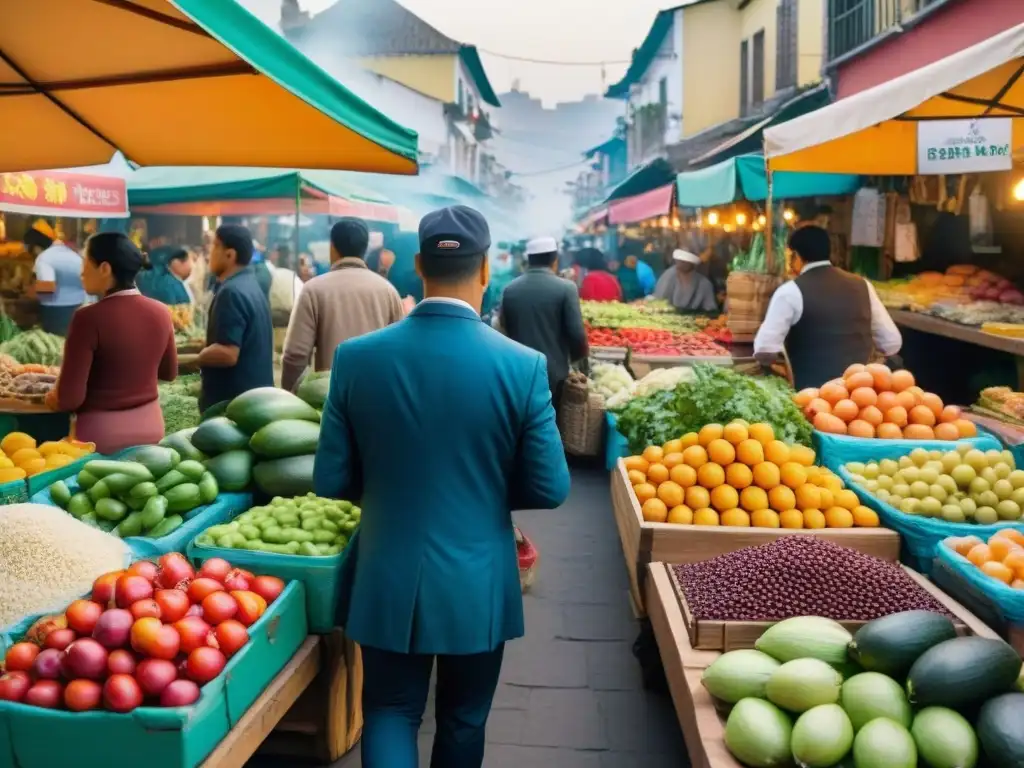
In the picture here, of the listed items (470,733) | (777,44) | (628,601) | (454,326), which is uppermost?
(777,44)

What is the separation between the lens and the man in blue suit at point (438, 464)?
96.6 inches

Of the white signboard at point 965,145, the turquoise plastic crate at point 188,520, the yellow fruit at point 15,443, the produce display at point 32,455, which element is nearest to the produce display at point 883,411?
the white signboard at point 965,145

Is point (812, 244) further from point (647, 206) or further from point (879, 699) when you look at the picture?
point (647, 206)

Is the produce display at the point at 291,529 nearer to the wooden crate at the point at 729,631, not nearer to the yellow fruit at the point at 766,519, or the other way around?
the wooden crate at the point at 729,631

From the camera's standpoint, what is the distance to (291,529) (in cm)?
339

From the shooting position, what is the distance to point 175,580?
9.39 feet

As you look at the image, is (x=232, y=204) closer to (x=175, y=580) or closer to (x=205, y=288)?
(x=205, y=288)

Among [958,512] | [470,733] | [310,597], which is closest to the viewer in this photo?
[470,733]

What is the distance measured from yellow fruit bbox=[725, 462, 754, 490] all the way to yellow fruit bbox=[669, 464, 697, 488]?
16cm

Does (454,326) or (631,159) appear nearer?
(454,326)

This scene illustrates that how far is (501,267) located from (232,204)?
14982 mm

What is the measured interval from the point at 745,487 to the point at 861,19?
1040 cm

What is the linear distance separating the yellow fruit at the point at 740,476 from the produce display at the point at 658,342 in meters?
5.07

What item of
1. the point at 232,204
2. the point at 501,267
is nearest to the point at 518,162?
the point at 501,267
